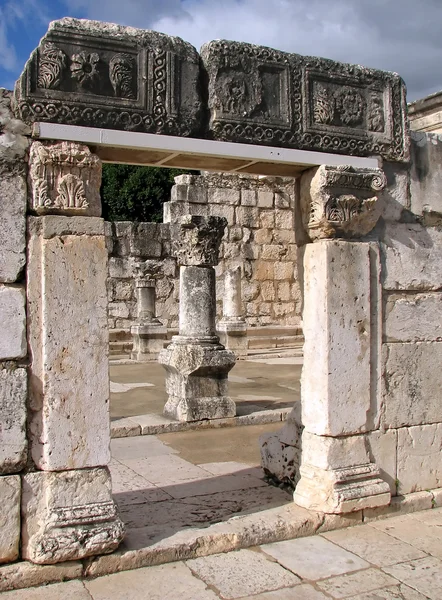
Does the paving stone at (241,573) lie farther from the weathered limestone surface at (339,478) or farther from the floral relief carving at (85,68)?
the floral relief carving at (85,68)

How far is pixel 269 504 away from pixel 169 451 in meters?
2.02

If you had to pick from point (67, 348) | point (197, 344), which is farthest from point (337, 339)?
point (197, 344)

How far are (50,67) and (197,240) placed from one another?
438 cm

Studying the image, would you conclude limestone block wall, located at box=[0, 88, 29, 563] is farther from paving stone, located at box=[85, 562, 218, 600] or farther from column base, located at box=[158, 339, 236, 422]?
column base, located at box=[158, 339, 236, 422]

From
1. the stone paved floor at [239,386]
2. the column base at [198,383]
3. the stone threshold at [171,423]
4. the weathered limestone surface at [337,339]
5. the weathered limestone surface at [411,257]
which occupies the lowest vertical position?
the stone threshold at [171,423]

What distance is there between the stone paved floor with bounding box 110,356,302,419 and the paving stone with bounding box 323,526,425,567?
3.73m

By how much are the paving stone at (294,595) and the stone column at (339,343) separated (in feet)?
2.82

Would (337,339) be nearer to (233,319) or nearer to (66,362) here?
(66,362)

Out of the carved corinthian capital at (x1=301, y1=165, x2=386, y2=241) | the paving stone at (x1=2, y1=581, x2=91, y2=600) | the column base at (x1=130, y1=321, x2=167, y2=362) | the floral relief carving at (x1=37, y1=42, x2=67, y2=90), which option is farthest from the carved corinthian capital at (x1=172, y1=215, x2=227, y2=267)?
the column base at (x1=130, y1=321, x2=167, y2=362)

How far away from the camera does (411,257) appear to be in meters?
4.77

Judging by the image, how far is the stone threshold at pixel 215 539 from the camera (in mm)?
3418

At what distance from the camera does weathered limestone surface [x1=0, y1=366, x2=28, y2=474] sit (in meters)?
3.47

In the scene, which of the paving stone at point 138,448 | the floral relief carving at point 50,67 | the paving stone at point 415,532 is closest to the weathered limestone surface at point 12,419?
the floral relief carving at point 50,67

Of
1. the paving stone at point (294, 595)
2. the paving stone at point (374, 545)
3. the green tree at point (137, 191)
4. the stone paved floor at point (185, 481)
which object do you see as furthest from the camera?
the green tree at point (137, 191)
